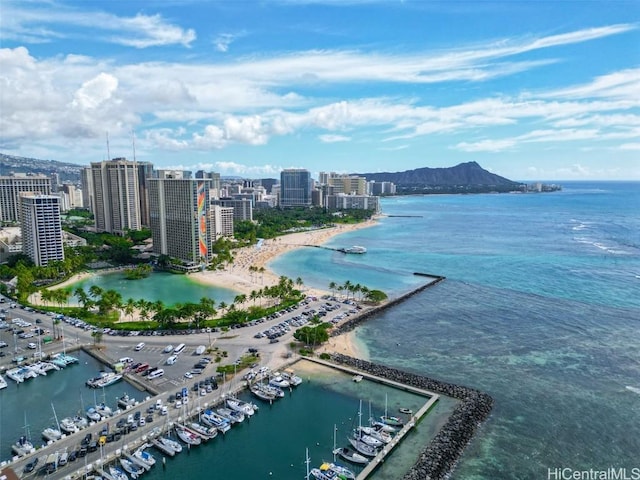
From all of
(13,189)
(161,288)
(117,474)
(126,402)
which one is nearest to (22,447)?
(126,402)

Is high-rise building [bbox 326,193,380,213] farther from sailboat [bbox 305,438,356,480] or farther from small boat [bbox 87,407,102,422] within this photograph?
sailboat [bbox 305,438,356,480]

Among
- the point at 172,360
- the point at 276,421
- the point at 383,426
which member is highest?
the point at 172,360

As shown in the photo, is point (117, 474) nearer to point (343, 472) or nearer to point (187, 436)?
point (187, 436)

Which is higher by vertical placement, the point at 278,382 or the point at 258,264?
the point at 278,382

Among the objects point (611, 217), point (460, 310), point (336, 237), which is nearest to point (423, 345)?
point (460, 310)

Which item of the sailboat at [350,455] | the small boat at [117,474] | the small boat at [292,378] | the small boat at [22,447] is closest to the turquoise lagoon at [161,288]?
the small boat at [292,378]

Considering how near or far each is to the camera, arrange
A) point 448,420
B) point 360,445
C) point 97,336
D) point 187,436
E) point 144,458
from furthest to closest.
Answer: point 97,336
point 448,420
point 187,436
point 360,445
point 144,458

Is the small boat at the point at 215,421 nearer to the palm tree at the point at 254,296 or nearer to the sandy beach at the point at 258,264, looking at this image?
the palm tree at the point at 254,296

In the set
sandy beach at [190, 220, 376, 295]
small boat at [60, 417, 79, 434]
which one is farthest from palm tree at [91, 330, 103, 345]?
sandy beach at [190, 220, 376, 295]
